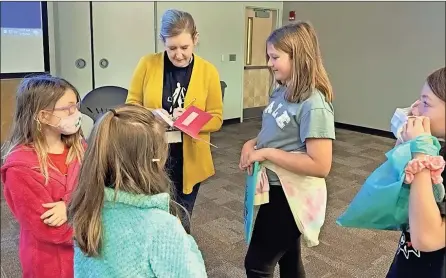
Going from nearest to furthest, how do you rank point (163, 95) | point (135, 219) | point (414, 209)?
point (414, 209) → point (135, 219) → point (163, 95)

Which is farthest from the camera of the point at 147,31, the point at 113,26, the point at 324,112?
the point at 147,31

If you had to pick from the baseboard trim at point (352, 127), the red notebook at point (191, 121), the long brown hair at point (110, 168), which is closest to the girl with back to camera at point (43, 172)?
the long brown hair at point (110, 168)

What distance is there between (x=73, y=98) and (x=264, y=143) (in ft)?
2.30

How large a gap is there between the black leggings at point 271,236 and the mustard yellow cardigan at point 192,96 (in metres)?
0.54

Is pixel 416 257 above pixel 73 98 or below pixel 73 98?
below

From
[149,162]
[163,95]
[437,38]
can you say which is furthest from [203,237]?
[437,38]

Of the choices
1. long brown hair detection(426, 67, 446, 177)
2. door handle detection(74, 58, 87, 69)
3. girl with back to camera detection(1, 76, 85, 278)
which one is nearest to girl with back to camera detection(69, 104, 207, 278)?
girl with back to camera detection(1, 76, 85, 278)

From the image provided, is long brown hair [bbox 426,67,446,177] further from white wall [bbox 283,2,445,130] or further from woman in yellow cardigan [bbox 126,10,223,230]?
white wall [bbox 283,2,445,130]

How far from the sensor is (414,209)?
2.72 feet

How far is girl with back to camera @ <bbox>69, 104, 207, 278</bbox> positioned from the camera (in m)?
0.93

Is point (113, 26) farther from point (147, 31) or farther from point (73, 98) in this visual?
point (73, 98)

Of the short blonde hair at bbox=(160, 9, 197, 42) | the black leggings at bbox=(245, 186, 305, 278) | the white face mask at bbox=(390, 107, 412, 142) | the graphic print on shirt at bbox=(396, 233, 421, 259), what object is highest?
the short blonde hair at bbox=(160, 9, 197, 42)

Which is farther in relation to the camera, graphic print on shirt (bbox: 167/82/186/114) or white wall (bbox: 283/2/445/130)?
white wall (bbox: 283/2/445/130)

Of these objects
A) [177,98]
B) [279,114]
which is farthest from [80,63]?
[279,114]
